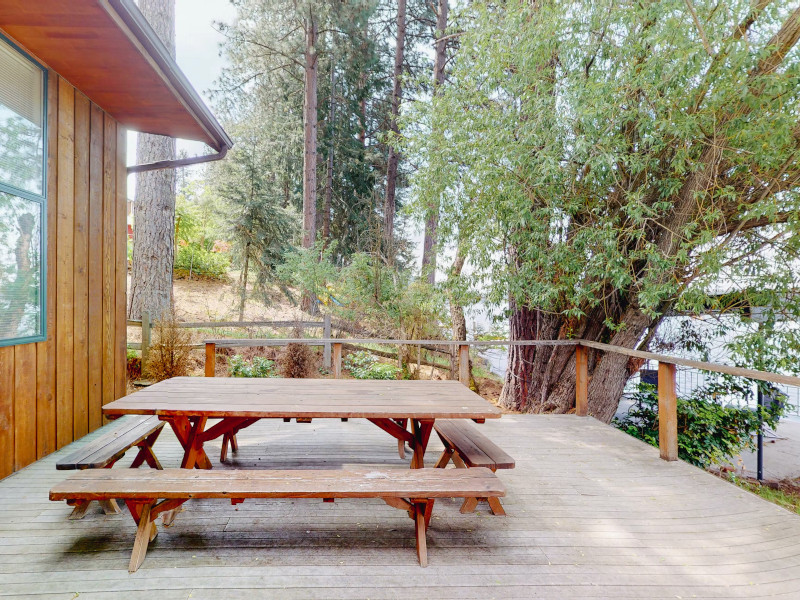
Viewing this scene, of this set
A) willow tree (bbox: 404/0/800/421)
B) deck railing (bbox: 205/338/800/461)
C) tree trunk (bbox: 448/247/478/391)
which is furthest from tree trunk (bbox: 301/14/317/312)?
deck railing (bbox: 205/338/800/461)

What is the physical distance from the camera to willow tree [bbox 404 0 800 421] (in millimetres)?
3111

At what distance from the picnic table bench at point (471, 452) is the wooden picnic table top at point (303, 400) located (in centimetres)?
23

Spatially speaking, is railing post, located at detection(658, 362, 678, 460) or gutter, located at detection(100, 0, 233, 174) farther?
railing post, located at detection(658, 362, 678, 460)

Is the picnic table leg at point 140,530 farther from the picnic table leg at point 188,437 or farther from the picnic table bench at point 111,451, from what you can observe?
the picnic table leg at point 188,437

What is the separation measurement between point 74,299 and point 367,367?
422 centimetres

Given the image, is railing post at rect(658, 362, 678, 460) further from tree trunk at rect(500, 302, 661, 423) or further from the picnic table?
the picnic table

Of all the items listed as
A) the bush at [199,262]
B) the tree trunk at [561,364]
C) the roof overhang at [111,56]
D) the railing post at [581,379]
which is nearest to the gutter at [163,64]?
the roof overhang at [111,56]

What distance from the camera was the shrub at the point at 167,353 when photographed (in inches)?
208

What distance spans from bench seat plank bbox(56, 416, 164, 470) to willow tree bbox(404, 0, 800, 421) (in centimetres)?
358

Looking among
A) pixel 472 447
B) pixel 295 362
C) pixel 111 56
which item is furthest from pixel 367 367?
pixel 111 56

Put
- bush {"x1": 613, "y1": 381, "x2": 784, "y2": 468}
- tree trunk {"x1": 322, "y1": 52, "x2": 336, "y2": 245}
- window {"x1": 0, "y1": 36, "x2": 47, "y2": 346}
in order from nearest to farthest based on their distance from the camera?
window {"x1": 0, "y1": 36, "x2": 47, "y2": 346}, bush {"x1": 613, "y1": 381, "x2": 784, "y2": 468}, tree trunk {"x1": 322, "y1": 52, "x2": 336, "y2": 245}

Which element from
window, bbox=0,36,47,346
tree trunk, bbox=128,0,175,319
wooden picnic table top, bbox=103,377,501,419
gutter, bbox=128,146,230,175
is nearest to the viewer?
wooden picnic table top, bbox=103,377,501,419

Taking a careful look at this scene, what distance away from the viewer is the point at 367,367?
678cm

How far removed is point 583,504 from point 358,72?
12050 millimetres
